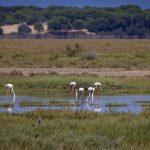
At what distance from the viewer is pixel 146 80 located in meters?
36.0

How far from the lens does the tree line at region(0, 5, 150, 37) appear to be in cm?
16038

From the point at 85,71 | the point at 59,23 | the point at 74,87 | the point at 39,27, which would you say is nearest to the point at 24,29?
the point at 39,27

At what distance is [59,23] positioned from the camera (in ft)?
526

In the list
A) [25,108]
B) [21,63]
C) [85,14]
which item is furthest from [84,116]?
[85,14]

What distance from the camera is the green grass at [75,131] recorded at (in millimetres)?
15430

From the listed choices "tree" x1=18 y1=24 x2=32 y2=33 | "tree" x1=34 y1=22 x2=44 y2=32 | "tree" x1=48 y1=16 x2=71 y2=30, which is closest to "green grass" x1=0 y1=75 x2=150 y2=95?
"tree" x1=34 y1=22 x2=44 y2=32

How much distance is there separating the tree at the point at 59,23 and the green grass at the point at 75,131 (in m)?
140

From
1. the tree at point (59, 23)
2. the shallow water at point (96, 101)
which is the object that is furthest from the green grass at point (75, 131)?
the tree at point (59, 23)

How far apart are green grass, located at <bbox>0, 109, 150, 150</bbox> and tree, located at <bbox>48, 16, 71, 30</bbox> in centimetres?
13953

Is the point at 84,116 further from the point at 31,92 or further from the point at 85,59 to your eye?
the point at 85,59

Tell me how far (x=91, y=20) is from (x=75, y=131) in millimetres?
148688

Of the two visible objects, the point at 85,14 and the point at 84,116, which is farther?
the point at 85,14

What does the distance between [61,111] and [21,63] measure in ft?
85.5

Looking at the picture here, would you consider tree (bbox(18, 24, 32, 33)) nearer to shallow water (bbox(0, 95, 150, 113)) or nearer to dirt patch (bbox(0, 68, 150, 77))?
dirt patch (bbox(0, 68, 150, 77))
